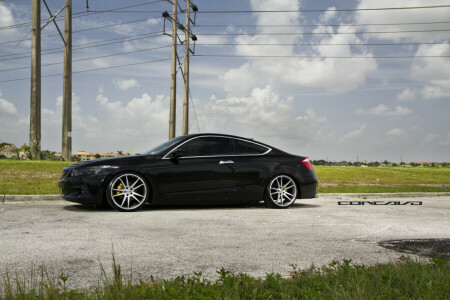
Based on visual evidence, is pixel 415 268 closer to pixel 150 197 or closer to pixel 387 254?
pixel 387 254

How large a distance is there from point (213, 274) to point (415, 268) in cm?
172

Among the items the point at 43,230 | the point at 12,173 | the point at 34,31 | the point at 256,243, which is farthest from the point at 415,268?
the point at 34,31

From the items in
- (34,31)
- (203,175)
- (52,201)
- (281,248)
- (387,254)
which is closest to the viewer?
(387,254)

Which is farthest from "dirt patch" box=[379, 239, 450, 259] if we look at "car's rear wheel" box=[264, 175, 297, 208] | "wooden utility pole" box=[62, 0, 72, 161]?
"wooden utility pole" box=[62, 0, 72, 161]

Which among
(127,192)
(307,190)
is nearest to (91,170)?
(127,192)

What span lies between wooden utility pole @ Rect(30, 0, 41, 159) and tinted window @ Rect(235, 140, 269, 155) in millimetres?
14118

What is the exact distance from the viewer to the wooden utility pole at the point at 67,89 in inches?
841

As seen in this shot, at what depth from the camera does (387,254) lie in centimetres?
480

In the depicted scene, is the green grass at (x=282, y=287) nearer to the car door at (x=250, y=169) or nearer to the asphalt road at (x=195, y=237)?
the asphalt road at (x=195, y=237)

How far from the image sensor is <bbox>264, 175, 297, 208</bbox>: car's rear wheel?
30.1ft

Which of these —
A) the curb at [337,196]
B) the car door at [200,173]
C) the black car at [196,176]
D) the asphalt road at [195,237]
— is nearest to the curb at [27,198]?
the curb at [337,196]

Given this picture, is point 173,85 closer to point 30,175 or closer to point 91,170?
point 30,175

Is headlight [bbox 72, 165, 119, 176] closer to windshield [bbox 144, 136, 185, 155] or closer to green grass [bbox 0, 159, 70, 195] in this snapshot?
windshield [bbox 144, 136, 185, 155]

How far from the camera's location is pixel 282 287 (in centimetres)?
320
